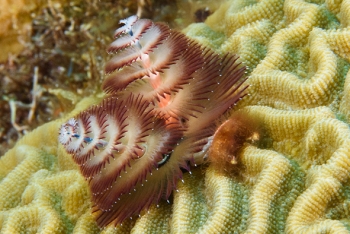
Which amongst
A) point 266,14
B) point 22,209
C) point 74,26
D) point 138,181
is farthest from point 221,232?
point 74,26

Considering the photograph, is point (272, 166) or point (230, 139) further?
point (230, 139)

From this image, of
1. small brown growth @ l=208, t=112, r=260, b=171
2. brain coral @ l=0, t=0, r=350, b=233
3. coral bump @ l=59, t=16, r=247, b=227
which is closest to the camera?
brain coral @ l=0, t=0, r=350, b=233

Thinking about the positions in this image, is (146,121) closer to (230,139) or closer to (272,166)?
(230,139)

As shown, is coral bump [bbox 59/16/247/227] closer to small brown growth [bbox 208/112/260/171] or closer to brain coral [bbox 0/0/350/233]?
small brown growth [bbox 208/112/260/171]

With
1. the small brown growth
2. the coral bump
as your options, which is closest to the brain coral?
the small brown growth

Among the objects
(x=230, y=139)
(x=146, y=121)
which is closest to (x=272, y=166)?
(x=230, y=139)

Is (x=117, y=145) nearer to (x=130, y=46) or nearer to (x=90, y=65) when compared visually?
(x=130, y=46)
